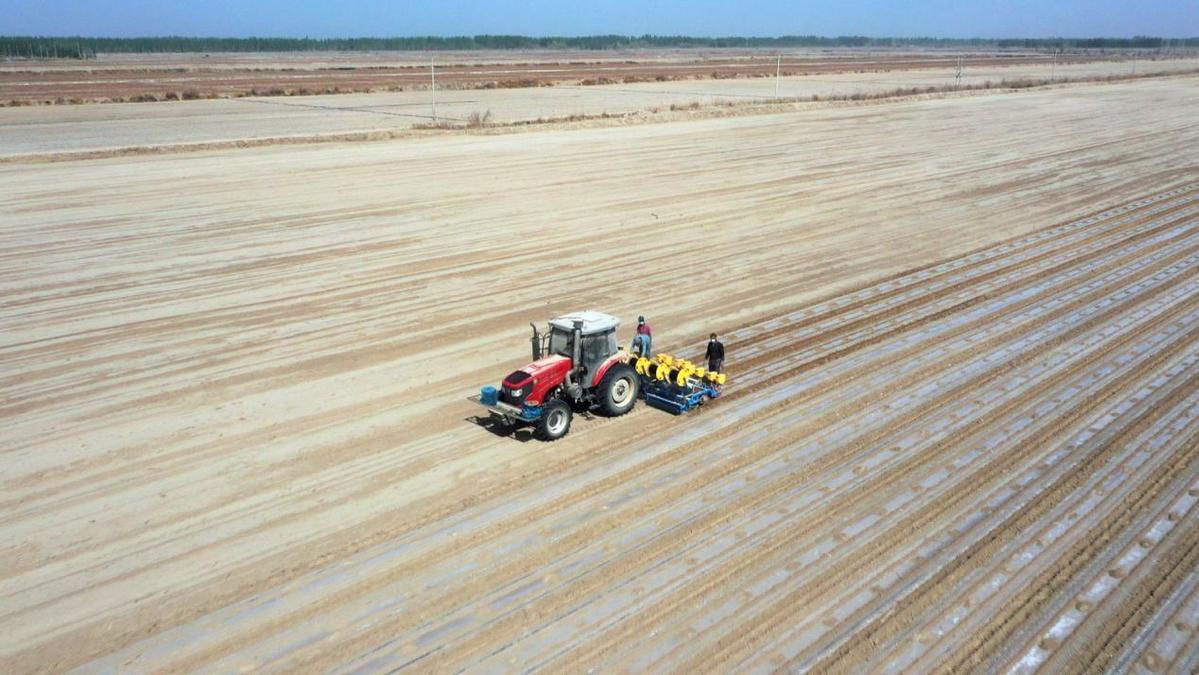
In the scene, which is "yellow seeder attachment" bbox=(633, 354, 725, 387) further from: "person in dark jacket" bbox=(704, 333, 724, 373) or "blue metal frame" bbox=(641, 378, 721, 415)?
"person in dark jacket" bbox=(704, 333, 724, 373)

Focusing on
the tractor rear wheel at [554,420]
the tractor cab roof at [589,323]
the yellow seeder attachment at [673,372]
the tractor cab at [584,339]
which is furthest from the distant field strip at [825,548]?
the tractor cab roof at [589,323]

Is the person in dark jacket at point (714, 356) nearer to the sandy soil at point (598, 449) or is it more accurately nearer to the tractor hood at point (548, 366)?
the sandy soil at point (598, 449)

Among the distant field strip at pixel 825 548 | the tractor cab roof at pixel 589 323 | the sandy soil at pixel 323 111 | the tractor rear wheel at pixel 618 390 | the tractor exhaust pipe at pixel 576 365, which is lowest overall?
the sandy soil at pixel 323 111

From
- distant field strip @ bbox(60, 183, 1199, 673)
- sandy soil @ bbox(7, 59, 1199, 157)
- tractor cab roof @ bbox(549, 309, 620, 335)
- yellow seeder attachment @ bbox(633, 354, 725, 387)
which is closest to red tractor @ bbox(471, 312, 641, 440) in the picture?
tractor cab roof @ bbox(549, 309, 620, 335)

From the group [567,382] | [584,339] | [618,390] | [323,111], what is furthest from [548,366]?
[323,111]

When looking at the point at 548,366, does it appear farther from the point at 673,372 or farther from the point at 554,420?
the point at 673,372

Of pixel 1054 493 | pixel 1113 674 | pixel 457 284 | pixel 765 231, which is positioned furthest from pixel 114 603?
pixel 765 231
